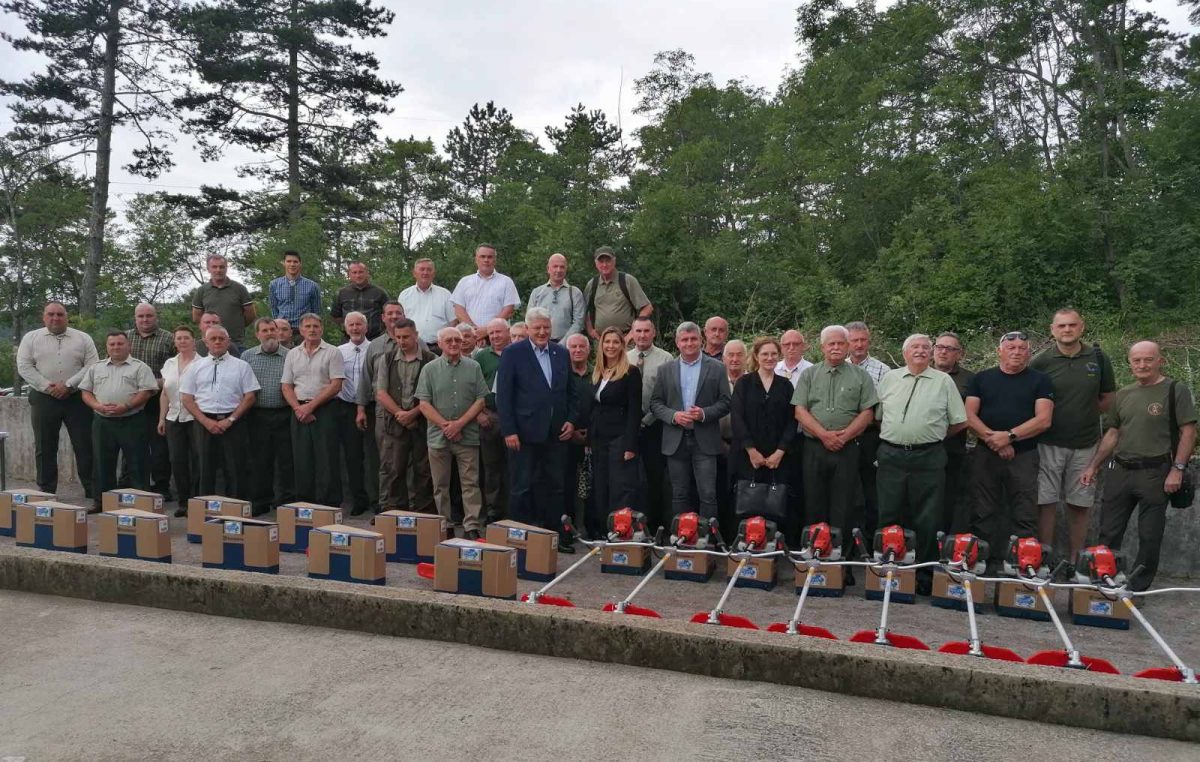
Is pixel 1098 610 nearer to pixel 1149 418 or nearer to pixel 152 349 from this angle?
pixel 1149 418

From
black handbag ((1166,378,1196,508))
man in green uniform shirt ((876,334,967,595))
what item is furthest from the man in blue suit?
black handbag ((1166,378,1196,508))

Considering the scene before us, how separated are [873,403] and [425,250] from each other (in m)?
26.6

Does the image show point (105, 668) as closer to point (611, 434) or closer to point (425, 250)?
point (611, 434)

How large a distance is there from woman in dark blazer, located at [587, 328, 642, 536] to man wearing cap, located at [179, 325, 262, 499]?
352cm

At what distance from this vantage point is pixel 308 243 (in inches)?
913

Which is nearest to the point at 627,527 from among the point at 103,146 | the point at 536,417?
the point at 536,417

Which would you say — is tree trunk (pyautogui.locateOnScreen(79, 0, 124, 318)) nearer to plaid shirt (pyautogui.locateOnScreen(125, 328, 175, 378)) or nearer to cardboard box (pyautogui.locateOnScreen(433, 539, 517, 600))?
plaid shirt (pyautogui.locateOnScreen(125, 328, 175, 378))

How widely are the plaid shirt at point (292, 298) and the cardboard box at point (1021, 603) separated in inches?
292

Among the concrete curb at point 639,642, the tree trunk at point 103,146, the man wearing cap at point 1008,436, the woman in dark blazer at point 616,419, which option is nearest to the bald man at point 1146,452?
the man wearing cap at point 1008,436

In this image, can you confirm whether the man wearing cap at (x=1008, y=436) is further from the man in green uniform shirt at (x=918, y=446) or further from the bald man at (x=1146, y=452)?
the bald man at (x=1146, y=452)

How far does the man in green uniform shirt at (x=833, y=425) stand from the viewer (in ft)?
21.0

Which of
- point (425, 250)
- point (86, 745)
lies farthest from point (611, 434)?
point (425, 250)

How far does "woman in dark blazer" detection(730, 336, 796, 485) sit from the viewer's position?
662cm

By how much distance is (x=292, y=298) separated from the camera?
381 inches
